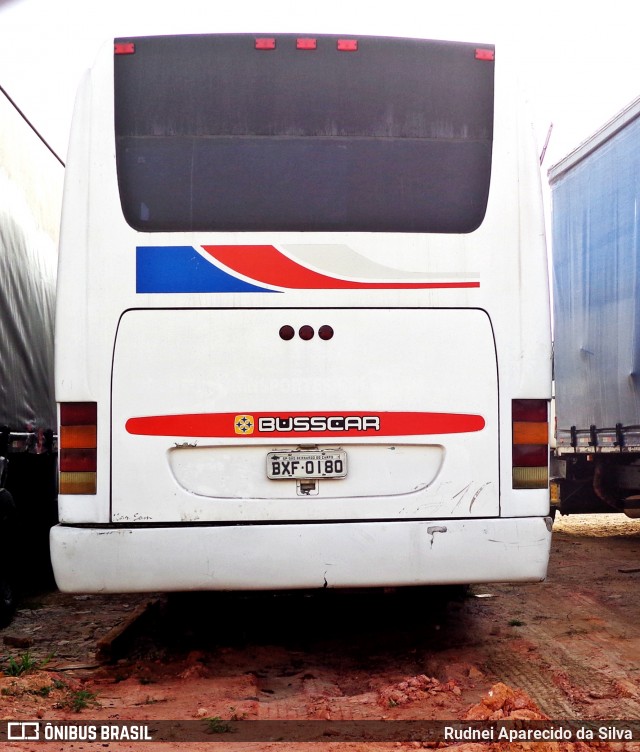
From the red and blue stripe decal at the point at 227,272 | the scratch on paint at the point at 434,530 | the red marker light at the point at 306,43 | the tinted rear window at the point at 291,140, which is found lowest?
the scratch on paint at the point at 434,530

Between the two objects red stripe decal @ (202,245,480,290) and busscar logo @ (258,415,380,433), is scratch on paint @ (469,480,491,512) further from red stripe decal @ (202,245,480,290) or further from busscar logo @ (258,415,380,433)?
red stripe decal @ (202,245,480,290)

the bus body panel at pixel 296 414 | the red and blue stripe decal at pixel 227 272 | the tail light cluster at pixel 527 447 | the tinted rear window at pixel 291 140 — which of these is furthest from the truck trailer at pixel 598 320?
the red and blue stripe decal at pixel 227 272

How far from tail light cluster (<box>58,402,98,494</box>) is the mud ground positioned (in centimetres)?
106

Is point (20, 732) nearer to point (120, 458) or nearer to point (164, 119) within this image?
point (120, 458)

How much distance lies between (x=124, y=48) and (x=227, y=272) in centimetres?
134

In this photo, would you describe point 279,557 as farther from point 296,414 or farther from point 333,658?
point 333,658

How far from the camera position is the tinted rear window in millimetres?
5090

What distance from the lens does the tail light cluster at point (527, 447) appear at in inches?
201

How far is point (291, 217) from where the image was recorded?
5.09 meters

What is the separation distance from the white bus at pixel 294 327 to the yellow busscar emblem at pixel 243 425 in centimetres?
1

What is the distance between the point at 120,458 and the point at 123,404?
28cm

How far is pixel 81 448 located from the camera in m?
4.98

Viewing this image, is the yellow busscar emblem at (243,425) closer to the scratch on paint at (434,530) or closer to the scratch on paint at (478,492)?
the scratch on paint at (434,530)

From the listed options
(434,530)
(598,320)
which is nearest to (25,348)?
(434,530)
